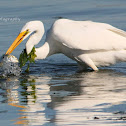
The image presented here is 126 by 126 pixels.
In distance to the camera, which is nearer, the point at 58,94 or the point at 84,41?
the point at 58,94

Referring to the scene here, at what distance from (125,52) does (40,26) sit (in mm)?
2325

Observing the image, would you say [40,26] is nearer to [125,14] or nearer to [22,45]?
[22,45]

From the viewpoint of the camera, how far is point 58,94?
9.02 meters

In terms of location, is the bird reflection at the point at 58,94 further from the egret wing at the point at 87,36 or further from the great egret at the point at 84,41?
the egret wing at the point at 87,36

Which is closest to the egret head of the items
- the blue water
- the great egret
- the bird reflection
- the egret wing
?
the great egret

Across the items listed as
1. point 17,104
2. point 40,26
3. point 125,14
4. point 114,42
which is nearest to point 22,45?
point 40,26

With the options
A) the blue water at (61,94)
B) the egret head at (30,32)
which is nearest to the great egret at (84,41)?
the egret head at (30,32)

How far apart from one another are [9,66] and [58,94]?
9.75 ft

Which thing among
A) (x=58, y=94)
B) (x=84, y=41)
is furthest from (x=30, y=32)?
(x=58, y=94)

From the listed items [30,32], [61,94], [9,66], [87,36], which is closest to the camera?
[61,94]

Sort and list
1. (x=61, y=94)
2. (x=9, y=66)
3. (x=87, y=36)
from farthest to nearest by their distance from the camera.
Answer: (x=87, y=36) < (x=9, y=66) < (x=61, y=94)

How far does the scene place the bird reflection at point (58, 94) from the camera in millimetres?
7445

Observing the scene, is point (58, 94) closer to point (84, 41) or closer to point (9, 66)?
point (9, 66)

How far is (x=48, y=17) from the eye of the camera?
18203 millimetres
